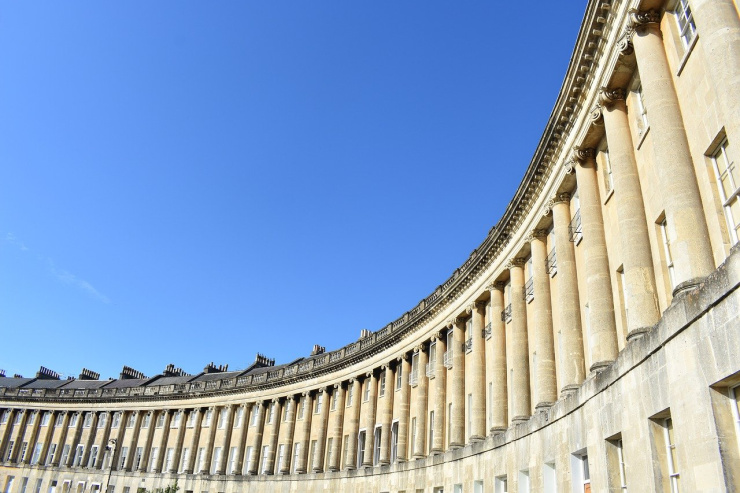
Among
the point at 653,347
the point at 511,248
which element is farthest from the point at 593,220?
the point at 511,248

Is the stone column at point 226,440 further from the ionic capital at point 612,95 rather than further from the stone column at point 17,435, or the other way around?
the ionic capital at point 612,95

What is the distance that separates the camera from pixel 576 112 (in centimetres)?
1823

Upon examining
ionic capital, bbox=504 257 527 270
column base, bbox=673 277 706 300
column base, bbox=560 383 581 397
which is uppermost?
ionic capital, bbox=504 257 527 270

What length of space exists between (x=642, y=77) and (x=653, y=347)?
6351 mm

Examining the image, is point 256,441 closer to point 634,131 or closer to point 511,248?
point 511,248

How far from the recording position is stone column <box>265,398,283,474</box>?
Answer: 49844 mm

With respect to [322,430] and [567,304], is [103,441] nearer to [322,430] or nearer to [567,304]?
[322,430]

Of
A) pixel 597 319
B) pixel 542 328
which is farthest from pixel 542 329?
pixel 597 319

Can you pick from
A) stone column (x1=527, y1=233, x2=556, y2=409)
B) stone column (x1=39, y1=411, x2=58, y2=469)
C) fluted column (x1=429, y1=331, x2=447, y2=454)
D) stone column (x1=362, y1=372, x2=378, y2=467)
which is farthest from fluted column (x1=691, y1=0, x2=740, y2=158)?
stone column (x1=39, y1=411, x2=58, y2=469)

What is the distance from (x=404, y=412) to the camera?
35.4 metres

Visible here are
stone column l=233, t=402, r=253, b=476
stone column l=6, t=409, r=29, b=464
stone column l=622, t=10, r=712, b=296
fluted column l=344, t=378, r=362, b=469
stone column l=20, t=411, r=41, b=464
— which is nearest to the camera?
stone column l=622, t=10, r=712, b=296

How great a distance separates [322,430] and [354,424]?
4.67 metres

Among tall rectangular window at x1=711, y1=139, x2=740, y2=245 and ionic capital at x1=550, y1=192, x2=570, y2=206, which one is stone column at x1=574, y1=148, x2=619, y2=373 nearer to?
ionic capital at x1=550, y1=192, x2=570, y2=206

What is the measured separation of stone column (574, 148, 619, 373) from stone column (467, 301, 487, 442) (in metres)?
10.2
